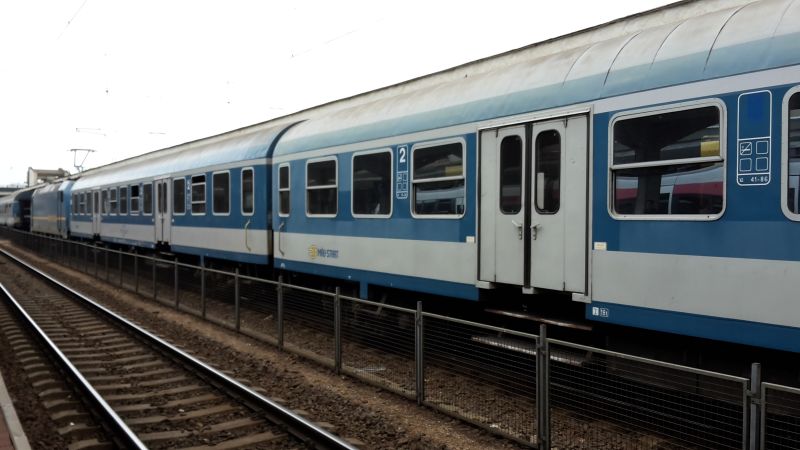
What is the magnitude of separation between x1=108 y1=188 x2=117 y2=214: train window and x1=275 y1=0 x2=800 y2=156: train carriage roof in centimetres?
1543

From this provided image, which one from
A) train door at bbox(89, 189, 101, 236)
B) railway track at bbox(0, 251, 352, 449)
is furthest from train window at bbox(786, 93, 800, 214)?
train door at bbox(89, 189, 101, 236)

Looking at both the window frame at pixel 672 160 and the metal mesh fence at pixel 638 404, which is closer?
the metal mesh fence at pixel 638 404

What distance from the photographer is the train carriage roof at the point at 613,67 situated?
5160 mm

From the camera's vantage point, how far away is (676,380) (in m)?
4.89

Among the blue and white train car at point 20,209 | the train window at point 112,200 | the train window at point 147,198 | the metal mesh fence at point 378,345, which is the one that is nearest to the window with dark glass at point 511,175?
the metal mesh fence at point 378,345

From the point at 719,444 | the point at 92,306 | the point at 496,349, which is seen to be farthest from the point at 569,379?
the point at 92,306

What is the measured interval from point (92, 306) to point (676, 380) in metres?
12.9

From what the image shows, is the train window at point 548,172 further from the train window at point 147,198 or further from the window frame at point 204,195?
the train window at point 147,198

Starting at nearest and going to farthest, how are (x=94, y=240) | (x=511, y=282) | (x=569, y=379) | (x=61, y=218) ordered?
(x=569, y=379) → (x=511, y=282) → (x=94, y=240) → (x=61, y=218)

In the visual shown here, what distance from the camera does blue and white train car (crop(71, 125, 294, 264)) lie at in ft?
43.7

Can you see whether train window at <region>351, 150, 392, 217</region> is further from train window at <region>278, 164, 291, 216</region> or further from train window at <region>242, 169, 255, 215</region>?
train window at <region>242, 169, 255, 215</region>

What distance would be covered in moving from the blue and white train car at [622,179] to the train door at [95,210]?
64.4 feet

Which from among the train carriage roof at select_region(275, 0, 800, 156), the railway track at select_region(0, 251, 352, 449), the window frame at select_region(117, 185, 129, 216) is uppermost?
the train carriage roof at select_region(275, 0, 800, 156)

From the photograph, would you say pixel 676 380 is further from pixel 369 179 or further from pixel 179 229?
pixel 179 229
